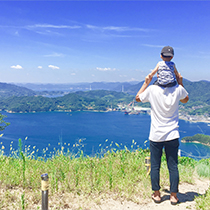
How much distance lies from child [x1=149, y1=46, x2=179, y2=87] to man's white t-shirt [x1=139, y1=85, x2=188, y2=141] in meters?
0.05

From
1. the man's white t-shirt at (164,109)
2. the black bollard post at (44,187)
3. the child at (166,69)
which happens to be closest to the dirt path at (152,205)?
the black bollard post at (44,187)

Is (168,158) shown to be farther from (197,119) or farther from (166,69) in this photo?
(197,119)

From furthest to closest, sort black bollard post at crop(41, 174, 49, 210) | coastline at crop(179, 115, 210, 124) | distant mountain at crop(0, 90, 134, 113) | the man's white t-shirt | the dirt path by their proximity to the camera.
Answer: distant mountain at crop(0, 90, 134, 113) → coastline at crop(179, 115, 210, 124) → the dirt path → the man's white t-shirt → black bollard post at crop(41, 174, 49, 210)

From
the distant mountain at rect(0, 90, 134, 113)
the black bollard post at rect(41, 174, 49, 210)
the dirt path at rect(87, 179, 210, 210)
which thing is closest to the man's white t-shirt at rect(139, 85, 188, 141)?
the dirt path at rect(87, 179, 210, 210)

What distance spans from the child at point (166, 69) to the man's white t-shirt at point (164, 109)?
5cm

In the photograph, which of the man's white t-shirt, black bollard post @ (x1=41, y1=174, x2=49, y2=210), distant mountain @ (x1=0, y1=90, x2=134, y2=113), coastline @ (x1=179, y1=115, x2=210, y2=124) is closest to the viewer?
black bollard post @ (x1=41, y1=174, x2=49, y2=210)

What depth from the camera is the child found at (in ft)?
5.58

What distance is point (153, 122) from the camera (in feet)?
5.80

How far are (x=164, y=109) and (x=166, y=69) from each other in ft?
1.15

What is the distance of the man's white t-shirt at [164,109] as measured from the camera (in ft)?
5.56

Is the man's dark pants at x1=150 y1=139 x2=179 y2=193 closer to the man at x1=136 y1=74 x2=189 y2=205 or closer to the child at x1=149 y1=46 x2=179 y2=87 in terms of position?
the man at x1=136 y1=74 x2=189 y2=205

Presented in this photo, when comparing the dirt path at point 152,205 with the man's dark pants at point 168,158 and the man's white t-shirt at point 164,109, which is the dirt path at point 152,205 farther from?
the man's white t-shirt at point 164,109

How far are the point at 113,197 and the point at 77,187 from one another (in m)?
0.39

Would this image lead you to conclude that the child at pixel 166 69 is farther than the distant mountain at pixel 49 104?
No
